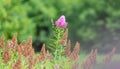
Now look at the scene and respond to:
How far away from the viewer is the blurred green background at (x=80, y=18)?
9117 mm

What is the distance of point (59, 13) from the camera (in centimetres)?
934

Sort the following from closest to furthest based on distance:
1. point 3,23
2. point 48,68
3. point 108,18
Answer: point 48,68 < point 3,23 < point 108,18

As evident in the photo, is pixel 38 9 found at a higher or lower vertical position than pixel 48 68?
higher

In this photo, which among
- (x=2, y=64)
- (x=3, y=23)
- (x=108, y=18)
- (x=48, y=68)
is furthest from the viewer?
(x=108, y=18)

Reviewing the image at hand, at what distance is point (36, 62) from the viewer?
3680 mm

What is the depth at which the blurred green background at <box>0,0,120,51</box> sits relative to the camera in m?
9.12

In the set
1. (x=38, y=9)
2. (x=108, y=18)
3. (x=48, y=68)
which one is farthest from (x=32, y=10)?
(x=48, y=68)

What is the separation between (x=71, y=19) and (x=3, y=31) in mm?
1381

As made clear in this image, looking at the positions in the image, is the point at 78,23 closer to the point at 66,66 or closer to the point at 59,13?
the point at 59,13

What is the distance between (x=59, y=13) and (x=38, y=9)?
40cm

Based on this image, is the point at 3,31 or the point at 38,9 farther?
the point at 38,9

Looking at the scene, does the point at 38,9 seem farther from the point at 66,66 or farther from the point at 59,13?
the point at 66,66

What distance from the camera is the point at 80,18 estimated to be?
30.3 feet

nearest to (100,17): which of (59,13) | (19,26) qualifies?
(59,13)
